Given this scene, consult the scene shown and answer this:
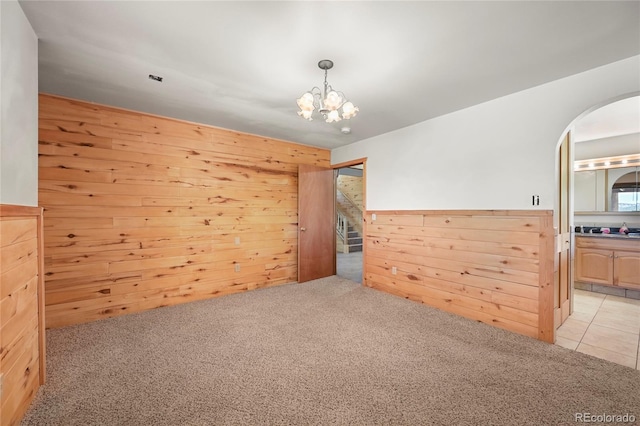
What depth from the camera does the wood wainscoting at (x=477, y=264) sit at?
2535 millimetres

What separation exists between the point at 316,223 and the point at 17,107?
382cm

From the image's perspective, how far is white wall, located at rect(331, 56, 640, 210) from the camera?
2.31m

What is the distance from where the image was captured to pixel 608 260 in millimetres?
3812

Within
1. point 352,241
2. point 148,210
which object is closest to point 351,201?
point 352,241

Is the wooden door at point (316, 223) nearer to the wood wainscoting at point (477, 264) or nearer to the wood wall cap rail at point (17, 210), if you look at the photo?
the wood wainscoting at point (477, 264)

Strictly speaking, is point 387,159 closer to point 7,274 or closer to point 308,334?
point 308,334

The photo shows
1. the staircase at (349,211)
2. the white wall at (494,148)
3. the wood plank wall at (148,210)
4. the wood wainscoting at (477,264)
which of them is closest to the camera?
the white wall at (494,148)

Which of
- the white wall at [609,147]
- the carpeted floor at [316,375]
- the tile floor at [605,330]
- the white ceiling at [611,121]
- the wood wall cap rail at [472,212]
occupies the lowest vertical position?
the tile floor at [605,330]

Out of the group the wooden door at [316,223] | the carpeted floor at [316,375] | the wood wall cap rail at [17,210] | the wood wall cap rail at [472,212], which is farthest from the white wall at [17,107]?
the wood wall cap rail at [472,212]

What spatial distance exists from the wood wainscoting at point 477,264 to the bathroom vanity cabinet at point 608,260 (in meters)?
2.46

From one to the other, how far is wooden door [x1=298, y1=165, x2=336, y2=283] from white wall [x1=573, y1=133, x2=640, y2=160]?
154 inches

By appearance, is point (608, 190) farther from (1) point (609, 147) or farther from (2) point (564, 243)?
(2) point (564, 243)

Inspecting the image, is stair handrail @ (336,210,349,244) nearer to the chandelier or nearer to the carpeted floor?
the carpeted floor

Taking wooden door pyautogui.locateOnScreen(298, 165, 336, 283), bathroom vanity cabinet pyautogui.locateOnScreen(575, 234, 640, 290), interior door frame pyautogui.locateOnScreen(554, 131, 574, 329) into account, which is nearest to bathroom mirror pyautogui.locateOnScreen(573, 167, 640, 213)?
bathroom vanity cabinet pyautogui.locateOnScreen(575, 234, 640, 290)
